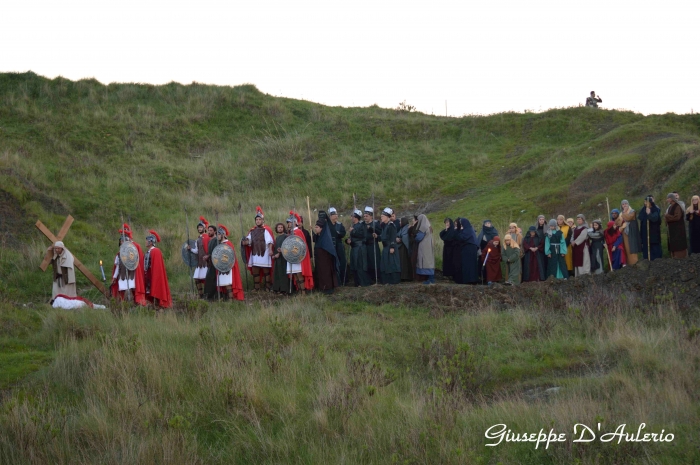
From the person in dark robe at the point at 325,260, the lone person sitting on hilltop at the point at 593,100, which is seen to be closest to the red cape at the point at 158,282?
the person in dark robe at the point at 325,260

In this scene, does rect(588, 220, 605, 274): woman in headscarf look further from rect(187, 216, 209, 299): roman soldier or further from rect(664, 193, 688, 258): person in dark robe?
rect(187, 216, 209, 299): roman soldier

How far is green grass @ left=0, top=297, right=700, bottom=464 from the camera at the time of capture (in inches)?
289

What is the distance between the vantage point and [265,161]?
30.6 meters

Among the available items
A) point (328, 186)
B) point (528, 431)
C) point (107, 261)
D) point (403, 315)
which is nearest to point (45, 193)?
point (107, 261)

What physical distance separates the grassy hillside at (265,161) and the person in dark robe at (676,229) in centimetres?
422

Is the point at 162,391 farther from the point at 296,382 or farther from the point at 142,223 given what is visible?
the point at 142,223

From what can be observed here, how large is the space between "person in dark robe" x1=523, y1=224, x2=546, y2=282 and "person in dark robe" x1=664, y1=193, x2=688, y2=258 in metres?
2.50

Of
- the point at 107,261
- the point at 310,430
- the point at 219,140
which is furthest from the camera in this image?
the point at 219,140

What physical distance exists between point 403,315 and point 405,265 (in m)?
3.75

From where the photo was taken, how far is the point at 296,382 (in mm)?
9133

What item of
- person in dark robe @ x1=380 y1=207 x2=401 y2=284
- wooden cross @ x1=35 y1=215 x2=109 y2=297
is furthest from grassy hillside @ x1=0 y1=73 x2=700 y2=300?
person in dark robe @ x1=380 y1=207 x2=401 y2=284

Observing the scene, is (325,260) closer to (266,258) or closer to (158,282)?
(266,258)

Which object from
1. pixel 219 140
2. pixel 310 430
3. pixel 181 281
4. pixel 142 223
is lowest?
pixel 310 430

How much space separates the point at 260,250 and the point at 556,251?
621 centimetres
